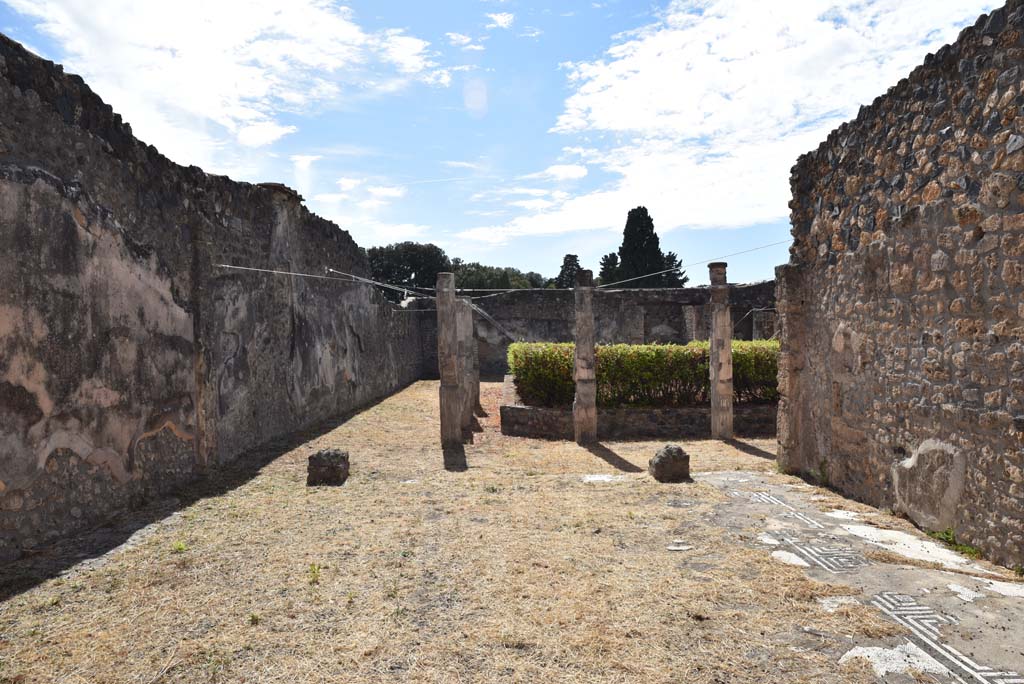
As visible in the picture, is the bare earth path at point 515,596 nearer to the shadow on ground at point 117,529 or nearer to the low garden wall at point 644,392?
the shadow on ground at point 117,529

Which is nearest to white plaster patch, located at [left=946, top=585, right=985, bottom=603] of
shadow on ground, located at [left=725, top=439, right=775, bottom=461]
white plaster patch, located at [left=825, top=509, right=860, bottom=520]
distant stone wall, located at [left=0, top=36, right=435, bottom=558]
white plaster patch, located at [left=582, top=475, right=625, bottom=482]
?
white plaster patch, located at [left=825, top=509, right=860, bottom=520]

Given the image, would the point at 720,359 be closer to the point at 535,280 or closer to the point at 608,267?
the point at 608,267

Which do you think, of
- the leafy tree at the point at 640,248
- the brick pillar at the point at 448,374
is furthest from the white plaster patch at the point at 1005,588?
the leafy tree at the point at 640,248

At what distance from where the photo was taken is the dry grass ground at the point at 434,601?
3018 mm

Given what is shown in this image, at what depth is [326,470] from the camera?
7.10 metres

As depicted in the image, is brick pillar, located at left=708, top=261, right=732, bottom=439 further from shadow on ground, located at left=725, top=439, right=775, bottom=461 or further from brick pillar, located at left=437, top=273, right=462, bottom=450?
brick pillar, located at left=437, top=273, right=462, bottom=450

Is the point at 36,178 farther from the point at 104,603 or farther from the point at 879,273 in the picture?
the point at 879,273

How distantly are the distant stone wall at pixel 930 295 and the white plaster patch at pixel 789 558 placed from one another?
3.63ft

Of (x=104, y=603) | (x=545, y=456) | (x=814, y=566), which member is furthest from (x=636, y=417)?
(x=104, y=603)

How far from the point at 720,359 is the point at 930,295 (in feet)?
18.7

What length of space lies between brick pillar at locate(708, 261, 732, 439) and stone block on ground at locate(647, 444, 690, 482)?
3478mm

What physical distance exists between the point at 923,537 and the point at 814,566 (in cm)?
113

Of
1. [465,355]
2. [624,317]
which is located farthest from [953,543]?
[624,317]

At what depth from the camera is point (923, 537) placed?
15.4 ft
